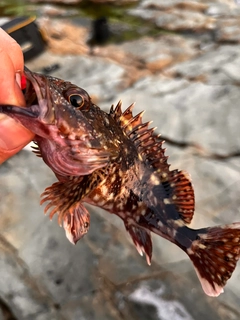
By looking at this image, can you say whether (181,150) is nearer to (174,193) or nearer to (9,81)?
(174,193)

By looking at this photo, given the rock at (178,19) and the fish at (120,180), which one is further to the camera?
the rock at (178,19)

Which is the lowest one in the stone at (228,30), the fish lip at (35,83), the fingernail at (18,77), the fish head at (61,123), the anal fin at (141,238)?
the stone at (228,30)

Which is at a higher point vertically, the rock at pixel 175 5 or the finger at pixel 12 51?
the finger at pixel 12 51

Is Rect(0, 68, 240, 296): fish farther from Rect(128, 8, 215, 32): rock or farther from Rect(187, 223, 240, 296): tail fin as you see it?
Rect(128, 8, 215, 32): rock

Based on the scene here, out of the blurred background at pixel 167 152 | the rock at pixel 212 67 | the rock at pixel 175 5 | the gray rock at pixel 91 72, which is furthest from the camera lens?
the rock at pixel 175 5

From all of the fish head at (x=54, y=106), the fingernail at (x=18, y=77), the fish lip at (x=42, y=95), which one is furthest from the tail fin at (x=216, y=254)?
the fingernail at (x=18, y=77)

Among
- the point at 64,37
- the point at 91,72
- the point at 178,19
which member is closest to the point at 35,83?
the point at 91,72

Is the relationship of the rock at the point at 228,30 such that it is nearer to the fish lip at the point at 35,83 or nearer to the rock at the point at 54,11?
the rock at the point at 54,11
